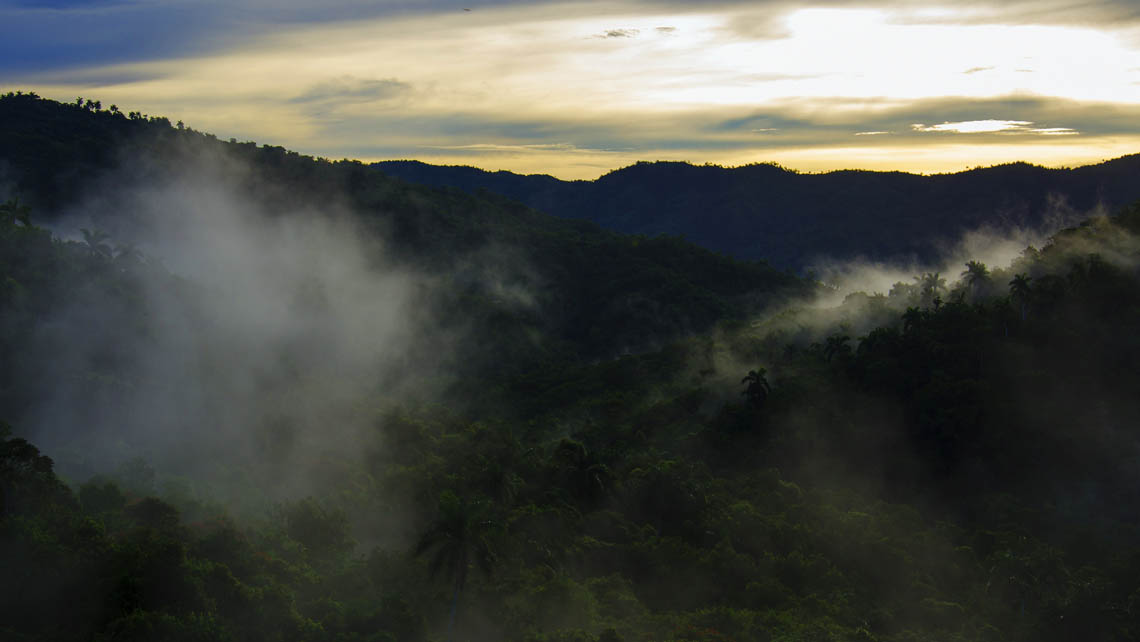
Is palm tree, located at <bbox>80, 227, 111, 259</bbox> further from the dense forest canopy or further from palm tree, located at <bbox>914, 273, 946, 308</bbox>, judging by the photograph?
palm tree, located at <bbox>914, 273, 946, 308</bbox>

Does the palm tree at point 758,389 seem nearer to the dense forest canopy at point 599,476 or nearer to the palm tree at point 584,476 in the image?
the dense forest canopy at point 599,476

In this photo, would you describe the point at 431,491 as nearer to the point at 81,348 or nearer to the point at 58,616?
the point at 58,616

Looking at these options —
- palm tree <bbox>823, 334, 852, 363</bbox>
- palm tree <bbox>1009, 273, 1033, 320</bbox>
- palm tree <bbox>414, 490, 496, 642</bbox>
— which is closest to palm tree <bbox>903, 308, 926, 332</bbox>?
palm tree <bbox>823, 334, 852, 363</bbox>

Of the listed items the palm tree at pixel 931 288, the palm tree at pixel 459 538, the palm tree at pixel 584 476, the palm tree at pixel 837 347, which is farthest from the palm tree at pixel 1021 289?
the palm tree at pixel 459 538

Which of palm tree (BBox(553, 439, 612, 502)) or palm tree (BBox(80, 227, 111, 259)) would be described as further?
palm tree (BBox(80, 227, 111, 259))

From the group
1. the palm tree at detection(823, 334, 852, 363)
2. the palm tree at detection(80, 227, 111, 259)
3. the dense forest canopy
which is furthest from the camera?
the palm tree at detection(823, 334, 852, 363)

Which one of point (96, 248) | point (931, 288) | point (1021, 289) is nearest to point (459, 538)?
point (1021, 289)
